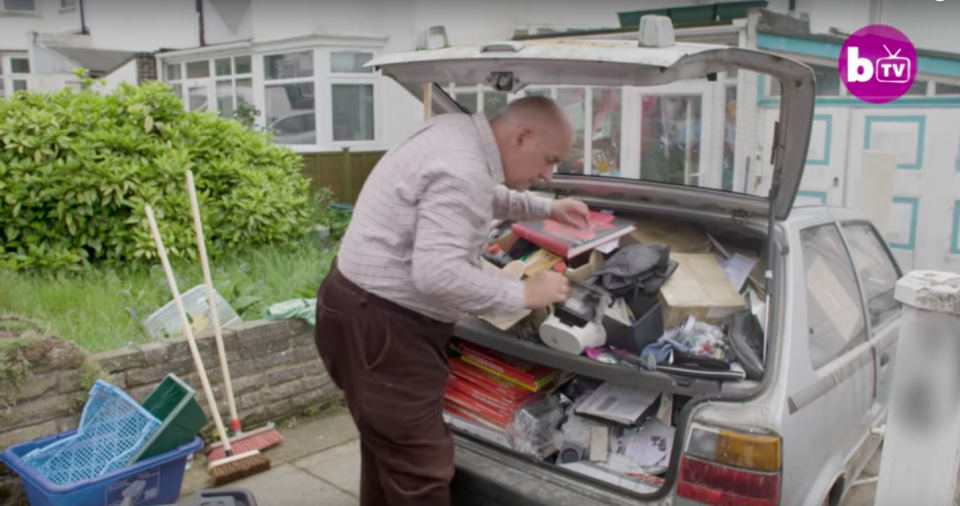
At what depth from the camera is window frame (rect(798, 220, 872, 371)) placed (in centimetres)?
288

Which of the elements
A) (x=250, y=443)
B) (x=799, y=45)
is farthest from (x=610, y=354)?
(x=799, y=45)

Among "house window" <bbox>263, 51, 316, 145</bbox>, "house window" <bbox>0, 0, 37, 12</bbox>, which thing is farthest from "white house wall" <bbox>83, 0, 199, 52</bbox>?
"house window" <bbox>0, 0, 37, 12</bbox>

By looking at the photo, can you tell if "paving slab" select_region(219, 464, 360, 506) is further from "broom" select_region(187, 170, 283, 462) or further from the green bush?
the green bush

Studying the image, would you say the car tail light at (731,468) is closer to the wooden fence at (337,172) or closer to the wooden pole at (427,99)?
the wooden pole at (427,99)

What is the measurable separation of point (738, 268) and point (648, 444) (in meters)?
0.88

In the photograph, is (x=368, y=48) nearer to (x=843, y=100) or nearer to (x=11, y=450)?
(x=843, y=100)

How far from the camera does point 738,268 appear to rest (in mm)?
3328

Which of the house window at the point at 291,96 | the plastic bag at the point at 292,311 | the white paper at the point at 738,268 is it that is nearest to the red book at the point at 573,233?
the white paper at the point at 738,268

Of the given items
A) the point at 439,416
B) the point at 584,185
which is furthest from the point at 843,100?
the point at 439,416

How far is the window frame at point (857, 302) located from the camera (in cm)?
288

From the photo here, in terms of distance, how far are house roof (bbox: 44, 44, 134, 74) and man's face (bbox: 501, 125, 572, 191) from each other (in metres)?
17.1

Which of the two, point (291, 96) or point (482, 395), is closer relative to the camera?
point (482, 395)

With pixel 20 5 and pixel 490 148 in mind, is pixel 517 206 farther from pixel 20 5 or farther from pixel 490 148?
pixel 20 5

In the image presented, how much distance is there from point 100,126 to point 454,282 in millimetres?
4600
